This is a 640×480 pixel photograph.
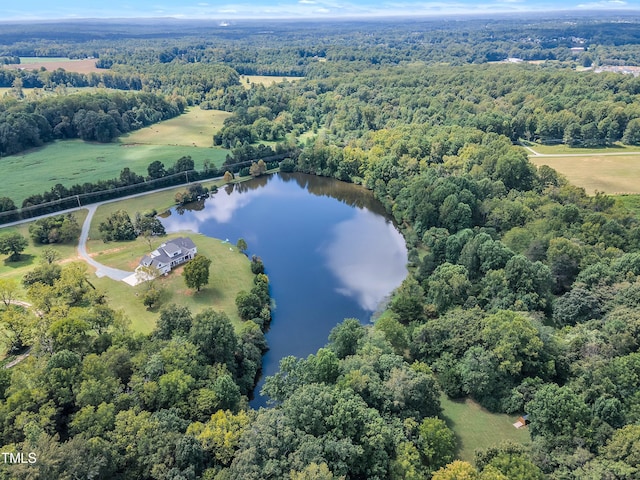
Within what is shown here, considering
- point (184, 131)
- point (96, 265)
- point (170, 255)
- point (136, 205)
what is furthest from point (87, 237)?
point (184, 131)

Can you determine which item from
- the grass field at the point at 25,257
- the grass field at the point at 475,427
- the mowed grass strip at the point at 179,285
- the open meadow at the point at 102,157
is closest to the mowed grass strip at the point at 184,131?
the open meadow at the point at 102,157

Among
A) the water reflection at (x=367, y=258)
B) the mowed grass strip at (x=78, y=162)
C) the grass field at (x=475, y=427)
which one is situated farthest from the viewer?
the mowed grass strip at (x=78, y=162)

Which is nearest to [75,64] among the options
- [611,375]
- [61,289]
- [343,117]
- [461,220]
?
[343,117]

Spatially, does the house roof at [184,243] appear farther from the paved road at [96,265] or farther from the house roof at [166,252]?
the paved road at [96,265]

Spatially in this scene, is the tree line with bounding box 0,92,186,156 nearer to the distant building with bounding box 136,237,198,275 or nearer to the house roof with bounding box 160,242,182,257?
the house roof with bounding box 160,242,182,257

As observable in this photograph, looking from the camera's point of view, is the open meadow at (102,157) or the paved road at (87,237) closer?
the paved road at (87,237)

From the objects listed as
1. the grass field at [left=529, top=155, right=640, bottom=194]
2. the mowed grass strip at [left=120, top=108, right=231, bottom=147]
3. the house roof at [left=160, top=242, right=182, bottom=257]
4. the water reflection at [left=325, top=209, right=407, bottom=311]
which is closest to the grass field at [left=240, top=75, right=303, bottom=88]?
the mowed grass strip at [left=120, top=108, right=231, bottom=147]
